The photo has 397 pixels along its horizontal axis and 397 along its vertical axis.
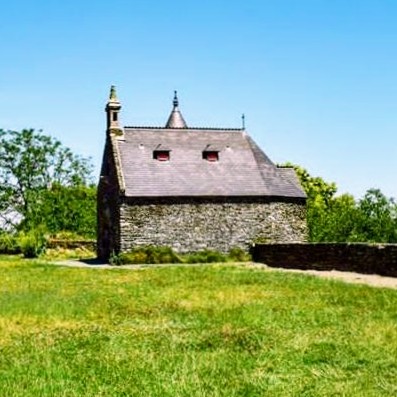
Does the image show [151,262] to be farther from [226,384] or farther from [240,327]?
[226,384]

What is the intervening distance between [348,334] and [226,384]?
13.3ft

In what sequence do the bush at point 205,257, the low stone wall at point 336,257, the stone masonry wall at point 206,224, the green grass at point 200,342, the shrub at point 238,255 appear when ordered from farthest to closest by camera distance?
the shrub at point 238,255, the stone masonry wall at point 206,224, the bush at point 205,257, the low stone wall at point 336,257, the green grass at point 200,342

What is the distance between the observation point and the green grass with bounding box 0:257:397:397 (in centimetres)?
812

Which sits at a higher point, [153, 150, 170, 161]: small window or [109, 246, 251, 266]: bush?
[153, 150, 170, 161]: small window

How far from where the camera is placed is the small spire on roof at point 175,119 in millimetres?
53688

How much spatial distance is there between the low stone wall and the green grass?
6751 mm

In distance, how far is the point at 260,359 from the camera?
9.55m

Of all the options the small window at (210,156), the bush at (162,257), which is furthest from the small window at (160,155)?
the bush at (162,257)

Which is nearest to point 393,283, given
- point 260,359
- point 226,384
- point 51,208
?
point 260,359

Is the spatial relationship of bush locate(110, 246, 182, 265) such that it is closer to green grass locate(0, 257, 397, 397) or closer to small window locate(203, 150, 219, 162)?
small window locate(203, 150, 219, 162)

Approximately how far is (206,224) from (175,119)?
48.2 ft

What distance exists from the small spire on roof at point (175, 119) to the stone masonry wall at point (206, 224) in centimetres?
1345

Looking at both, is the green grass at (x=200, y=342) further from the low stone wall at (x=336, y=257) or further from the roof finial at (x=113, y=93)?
the roof finial at (x=113, y=93)

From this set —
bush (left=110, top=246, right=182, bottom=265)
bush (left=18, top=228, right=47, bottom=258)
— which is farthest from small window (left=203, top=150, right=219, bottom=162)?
bush (left=18, top=228, right=47, bottom=258)
